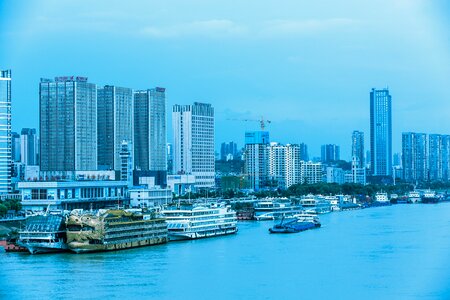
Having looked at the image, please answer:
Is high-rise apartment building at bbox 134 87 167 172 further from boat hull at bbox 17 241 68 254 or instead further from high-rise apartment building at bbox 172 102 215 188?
boat hull at bbox 17 241 68 254

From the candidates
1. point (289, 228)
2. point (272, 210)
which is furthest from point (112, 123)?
point (289, 228)

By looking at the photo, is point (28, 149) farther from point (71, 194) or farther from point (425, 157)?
point (425, 157)

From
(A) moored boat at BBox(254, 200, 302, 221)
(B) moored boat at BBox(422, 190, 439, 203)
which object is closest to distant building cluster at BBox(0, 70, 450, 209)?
(A) moored boat at BBox(254, 200, 302, 221)

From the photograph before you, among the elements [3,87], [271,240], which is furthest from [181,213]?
[3,87]

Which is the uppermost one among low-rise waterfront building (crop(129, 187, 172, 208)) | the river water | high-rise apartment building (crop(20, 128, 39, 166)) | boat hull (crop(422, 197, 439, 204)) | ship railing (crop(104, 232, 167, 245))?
high-rise apartment building (crop(20, 128, 39, 166))

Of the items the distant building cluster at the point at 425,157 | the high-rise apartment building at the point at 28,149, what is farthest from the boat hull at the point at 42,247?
the distant building cluster at the point at 425,157

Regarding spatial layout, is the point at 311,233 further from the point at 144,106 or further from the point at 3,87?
the point at 144,106

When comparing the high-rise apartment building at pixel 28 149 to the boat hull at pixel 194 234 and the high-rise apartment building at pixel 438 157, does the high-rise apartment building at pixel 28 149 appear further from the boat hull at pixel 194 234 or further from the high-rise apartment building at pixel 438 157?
the high-rise apartment building at pixel 438 157
